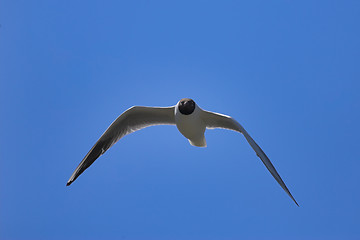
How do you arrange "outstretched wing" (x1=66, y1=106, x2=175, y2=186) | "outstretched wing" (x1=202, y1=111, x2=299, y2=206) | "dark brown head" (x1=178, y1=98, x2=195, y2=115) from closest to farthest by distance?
"outstretched wing" (x1=202, y1=111, x2=299, y2=206) < "dark brown head" (x1=178, y1=98, x2=195, y2=115) < "outstretched wing" (x1=66, y1=106, x2=175, y2=186)

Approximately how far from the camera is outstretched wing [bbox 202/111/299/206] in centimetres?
408

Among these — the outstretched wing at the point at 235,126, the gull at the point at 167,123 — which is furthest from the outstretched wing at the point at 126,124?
the outstretched wing at the point at 235,126

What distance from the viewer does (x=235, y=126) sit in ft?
15.6

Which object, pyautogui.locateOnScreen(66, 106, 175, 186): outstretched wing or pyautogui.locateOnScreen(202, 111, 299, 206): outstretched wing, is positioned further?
pyautogui.locateOnScreen(66, 106, 175, 186): outstretched wing

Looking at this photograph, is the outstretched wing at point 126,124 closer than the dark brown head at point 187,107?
No

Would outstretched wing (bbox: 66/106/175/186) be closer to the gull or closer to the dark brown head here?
the gull

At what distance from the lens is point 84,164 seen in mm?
5074

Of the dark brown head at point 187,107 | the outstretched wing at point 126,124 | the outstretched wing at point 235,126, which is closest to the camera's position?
the outstretched wing at point 235,126

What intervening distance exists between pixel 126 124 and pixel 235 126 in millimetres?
1424

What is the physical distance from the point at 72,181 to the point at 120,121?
3.09ft

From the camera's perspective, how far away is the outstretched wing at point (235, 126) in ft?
13.4

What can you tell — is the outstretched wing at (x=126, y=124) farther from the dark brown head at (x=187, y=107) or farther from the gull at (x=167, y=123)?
the dark brown head at (x=187, y=107)

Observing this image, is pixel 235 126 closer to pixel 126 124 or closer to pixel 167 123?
pixel 167 123

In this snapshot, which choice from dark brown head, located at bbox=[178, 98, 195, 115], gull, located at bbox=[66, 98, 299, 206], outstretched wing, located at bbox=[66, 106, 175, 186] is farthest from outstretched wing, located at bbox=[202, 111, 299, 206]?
outstretched wing, located at bbox=[66, 106, 175, 186]
